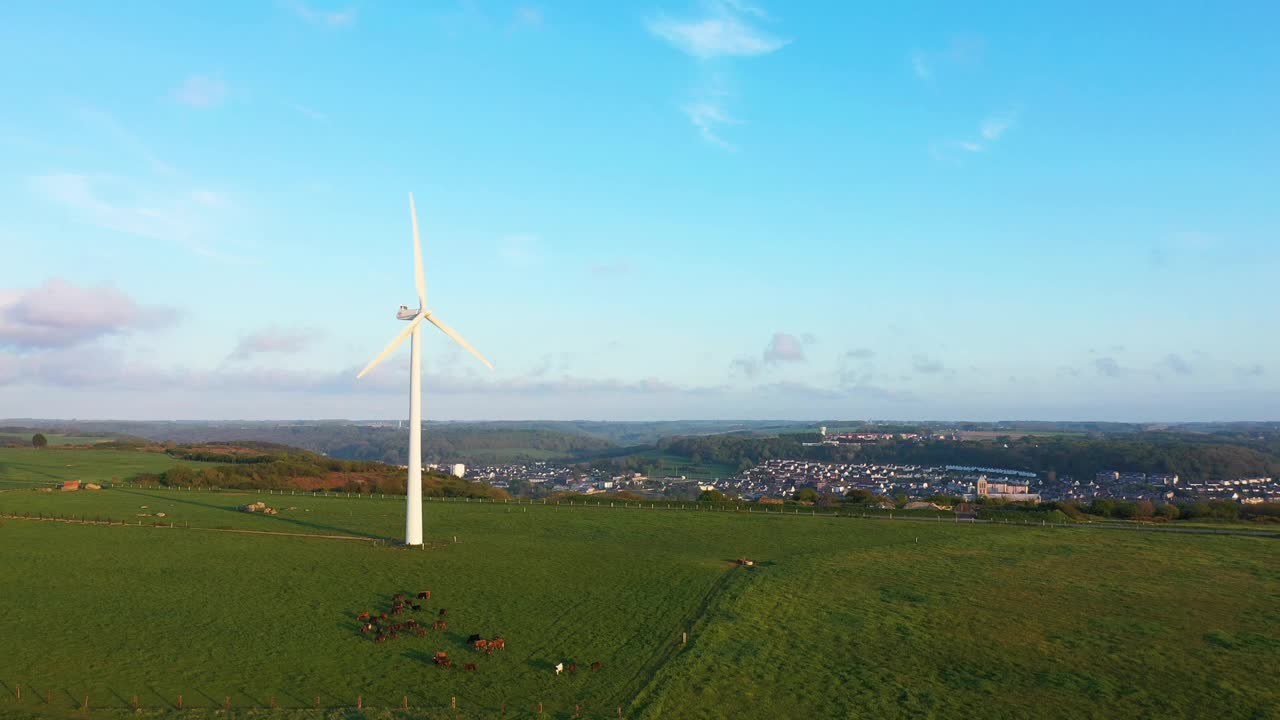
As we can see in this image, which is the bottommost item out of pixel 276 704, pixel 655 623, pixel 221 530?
pixel 655 623

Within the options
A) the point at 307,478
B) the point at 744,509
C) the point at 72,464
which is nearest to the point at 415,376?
the point at 744,509

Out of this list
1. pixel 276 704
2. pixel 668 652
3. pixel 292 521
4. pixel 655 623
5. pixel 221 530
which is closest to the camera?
pixel 276 704

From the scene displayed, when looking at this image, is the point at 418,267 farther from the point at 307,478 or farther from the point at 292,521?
the point at 307,478

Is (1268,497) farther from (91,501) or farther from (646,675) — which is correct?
(91,501)

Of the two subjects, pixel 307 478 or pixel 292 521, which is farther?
pixel 307 478

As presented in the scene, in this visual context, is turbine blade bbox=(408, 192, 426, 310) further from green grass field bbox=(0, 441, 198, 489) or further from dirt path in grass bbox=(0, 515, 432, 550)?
green grass field bbox=(0, 441, 198, 489)

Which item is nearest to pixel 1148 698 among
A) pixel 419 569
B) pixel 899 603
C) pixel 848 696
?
pixel 848 696

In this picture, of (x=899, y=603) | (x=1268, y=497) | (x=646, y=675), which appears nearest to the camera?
(x=646, y=675)
